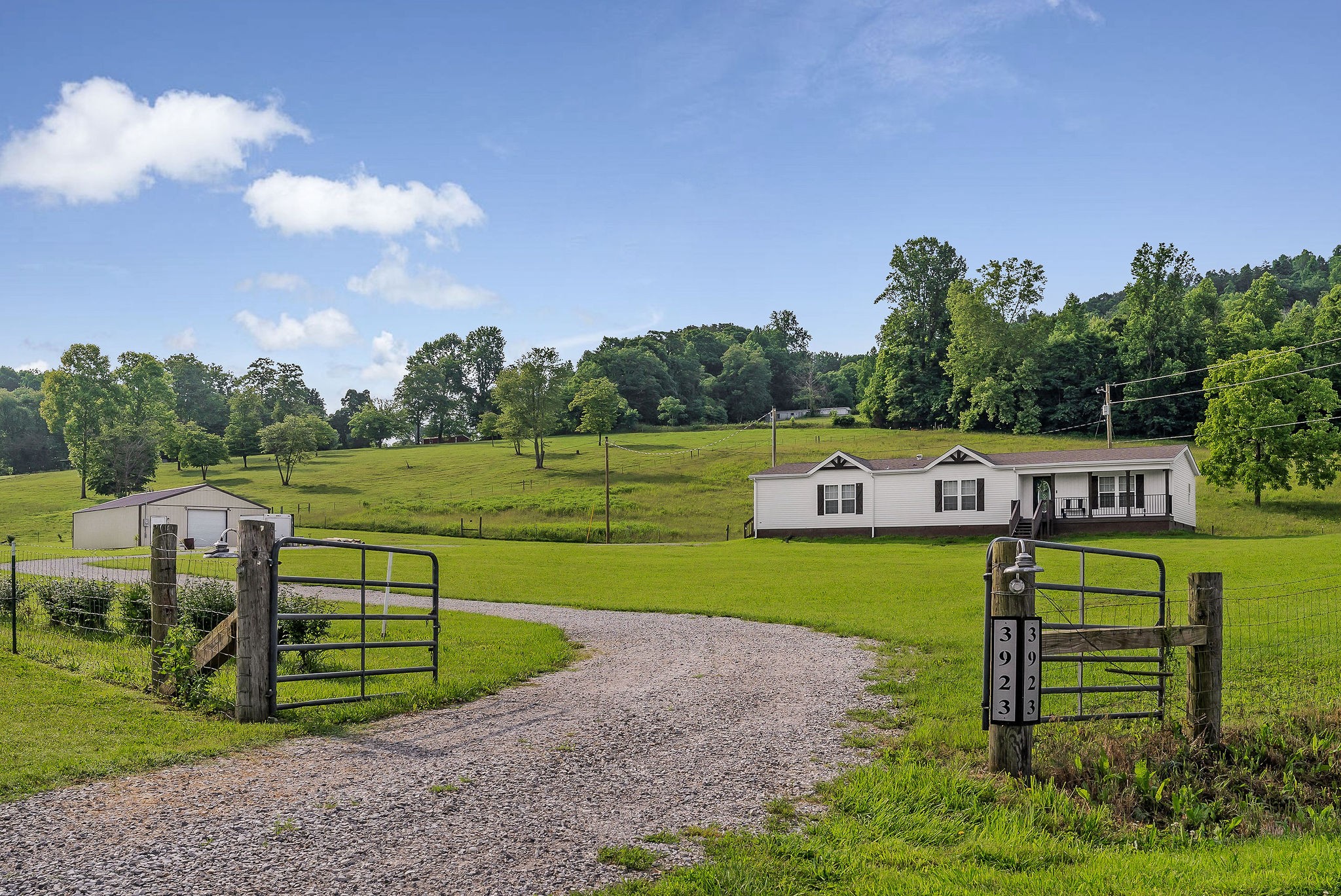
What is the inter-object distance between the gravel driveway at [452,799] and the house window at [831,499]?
36919 millimetres

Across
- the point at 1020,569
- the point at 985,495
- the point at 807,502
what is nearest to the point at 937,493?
the point at 985,495

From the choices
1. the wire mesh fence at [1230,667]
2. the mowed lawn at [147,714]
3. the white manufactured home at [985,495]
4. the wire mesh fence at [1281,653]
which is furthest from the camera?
the white manufactured home at [985,495]

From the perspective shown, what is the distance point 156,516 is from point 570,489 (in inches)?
1067

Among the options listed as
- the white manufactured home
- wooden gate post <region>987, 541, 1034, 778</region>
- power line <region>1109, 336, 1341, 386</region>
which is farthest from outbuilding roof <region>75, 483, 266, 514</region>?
power line <region>1109, 336, 1341, 386</region>

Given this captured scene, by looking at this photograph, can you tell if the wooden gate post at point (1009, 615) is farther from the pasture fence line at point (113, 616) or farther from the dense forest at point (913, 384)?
the dense forest at point (913, 384)

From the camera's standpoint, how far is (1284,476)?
46.6 metres

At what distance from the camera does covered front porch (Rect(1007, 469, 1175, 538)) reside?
41094 millimetres

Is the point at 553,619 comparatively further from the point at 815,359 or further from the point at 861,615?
the point at 815,359

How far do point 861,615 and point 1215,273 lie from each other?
160m

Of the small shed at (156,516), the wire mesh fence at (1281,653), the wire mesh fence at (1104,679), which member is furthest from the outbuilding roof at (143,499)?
the wire mesh fence at (1104,679)

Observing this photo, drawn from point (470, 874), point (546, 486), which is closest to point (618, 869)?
point (470, 874)

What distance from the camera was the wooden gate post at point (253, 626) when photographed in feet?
27.4

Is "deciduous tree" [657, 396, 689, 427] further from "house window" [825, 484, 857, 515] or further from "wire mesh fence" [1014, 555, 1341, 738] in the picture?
"wire mesh fence" [1014, 555, 1341, 738]

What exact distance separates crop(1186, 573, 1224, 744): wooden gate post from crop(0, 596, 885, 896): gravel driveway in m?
2.94
